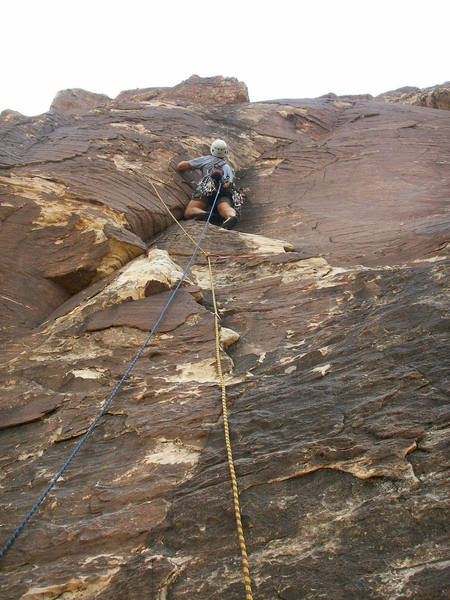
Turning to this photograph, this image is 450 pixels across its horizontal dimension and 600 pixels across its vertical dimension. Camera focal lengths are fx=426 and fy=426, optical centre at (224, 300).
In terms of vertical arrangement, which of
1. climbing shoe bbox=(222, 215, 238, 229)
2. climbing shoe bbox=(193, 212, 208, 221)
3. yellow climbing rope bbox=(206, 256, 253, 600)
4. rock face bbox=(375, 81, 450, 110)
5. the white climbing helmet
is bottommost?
yellow climbing rope bbox=(206, 256, 253, 600)

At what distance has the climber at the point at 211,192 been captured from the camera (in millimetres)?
7891

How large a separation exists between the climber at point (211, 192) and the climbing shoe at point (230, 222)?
16 mm

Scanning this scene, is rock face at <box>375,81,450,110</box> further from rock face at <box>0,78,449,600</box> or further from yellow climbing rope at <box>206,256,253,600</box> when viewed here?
yellow climbing rope at <box>206,256,253,600</box>

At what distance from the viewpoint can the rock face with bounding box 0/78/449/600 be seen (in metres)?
2.30

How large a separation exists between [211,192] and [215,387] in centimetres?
530

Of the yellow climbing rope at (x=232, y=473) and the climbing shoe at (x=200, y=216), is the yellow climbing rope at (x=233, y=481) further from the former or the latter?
the climbing shoe at (x=200, y=216)

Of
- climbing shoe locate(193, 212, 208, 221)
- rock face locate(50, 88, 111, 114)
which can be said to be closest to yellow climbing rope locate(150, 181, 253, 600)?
climbing shoe locate(193, 212, 208, 221)

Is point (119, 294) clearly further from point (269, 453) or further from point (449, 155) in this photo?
point (449, 155)

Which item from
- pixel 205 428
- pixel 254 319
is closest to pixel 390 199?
pixel 254 319

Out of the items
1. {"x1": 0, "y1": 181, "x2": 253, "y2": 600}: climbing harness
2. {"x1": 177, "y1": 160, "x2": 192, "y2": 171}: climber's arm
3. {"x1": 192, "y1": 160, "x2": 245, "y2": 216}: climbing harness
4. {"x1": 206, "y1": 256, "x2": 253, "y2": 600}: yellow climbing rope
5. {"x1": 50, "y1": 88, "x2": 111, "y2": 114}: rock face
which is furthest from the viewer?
{"x1": 50, "y1": 88, "x2": 111, "y2": 114}: rock face

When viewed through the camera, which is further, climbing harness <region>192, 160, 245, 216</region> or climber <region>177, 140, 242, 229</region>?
climbing harness <region>192, 160, 245, 216</region>

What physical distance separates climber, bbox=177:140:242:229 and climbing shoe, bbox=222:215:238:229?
0.05ft

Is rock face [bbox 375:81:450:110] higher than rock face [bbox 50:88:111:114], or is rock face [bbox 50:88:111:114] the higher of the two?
rock face [bbox 50:88:111:114]

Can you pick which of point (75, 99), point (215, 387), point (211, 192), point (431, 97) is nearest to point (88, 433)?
point (215, 387)
